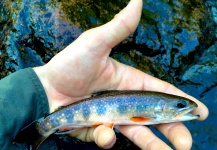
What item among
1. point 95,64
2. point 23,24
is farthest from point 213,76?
point 23,24

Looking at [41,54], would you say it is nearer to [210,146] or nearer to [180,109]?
[180,109]

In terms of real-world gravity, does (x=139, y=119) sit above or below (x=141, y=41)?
below

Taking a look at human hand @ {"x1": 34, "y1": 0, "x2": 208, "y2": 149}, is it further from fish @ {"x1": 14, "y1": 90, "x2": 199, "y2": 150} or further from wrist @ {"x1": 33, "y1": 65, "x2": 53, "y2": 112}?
fish @ {"x1": 14, "y1": 90, "x2": 199, "y2": 150}

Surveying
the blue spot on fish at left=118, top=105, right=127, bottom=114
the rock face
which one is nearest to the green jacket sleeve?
the rock face

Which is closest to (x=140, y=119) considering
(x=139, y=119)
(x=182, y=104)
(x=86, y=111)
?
(x=139, y=119)

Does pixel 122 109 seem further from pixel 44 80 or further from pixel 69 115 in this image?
pixel 44 80

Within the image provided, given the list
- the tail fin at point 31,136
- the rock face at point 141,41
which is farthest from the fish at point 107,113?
the rock face at point 141,41

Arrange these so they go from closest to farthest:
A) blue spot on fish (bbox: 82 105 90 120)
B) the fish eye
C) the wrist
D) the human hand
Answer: the human hand
the fish eye
blue spot on fish (bbox: 82 105 90 120)
the wrist
